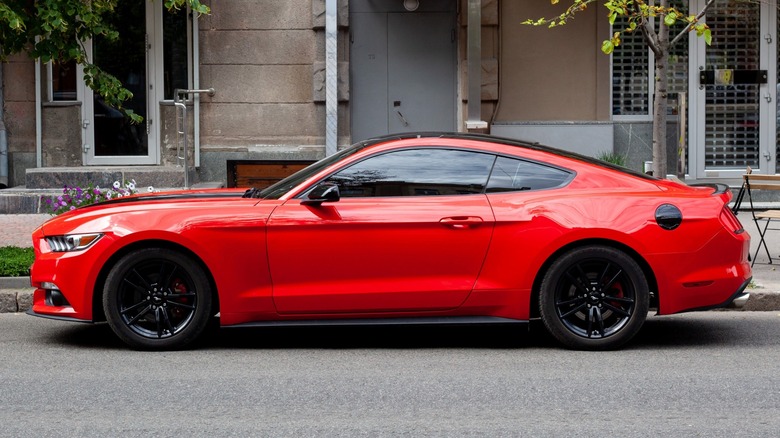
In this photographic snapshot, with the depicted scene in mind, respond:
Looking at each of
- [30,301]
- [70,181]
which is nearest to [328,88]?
[70,181]

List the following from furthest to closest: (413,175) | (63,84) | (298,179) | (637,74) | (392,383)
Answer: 1. (637,74)
2. (63,84)
3. (298,179)
4. (413,175)
5. (392,383)

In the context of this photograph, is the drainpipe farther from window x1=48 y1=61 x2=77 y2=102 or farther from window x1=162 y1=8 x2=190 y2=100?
window x1=162 y1=8 x2=190 y2=100

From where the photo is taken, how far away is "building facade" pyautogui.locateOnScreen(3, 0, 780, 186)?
16.4 metres

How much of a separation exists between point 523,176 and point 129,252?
2.66m

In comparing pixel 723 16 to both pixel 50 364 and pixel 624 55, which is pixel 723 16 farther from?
pixel 50 364

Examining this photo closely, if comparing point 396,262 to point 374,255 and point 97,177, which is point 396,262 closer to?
point 374,255

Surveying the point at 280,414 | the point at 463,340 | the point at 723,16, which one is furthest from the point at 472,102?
the point at 280,414

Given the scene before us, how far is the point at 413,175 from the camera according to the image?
7973 millimetres

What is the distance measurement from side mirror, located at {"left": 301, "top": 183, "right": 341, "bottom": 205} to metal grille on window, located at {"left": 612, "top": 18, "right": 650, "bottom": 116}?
383 inches

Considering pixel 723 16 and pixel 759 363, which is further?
pixel 723 16

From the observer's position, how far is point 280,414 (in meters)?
6.13

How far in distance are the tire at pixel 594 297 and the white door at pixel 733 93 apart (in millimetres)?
9534

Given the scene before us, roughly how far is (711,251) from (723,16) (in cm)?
965

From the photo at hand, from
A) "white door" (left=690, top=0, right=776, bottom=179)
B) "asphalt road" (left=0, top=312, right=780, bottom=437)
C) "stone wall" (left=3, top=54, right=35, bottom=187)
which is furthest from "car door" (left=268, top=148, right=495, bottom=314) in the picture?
"white door" (left=690, top=0, right=776, bottom=179)
